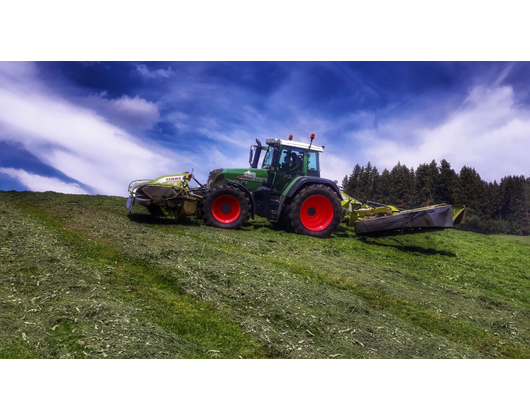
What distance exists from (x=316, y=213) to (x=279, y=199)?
55.1 inches

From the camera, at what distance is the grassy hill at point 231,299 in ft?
13.6

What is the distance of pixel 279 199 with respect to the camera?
490 inches

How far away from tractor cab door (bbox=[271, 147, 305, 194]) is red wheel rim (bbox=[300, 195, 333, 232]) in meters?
1.07

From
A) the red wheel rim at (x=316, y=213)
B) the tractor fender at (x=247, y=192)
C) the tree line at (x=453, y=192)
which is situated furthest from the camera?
the tree line at (x=453, y=192)

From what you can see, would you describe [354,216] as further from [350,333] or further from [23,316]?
[23,316]

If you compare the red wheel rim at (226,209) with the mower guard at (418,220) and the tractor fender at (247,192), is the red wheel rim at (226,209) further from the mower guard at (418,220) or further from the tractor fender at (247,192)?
the mower guard at (418,220)

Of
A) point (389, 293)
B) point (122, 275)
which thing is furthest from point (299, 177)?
point (122, 275)

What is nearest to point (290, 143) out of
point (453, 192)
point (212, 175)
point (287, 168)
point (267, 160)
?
point (287, 168)

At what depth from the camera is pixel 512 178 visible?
5788cm

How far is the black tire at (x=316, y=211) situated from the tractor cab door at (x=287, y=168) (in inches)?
33.2

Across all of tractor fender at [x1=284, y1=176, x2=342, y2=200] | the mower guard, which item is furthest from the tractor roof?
the mower guard

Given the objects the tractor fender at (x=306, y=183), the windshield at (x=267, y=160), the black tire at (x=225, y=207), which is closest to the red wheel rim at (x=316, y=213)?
the tractor fender at (x=306, y=183)

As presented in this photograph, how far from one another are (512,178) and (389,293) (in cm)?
6356

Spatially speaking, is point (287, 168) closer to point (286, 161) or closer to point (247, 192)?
point (286, 161)
